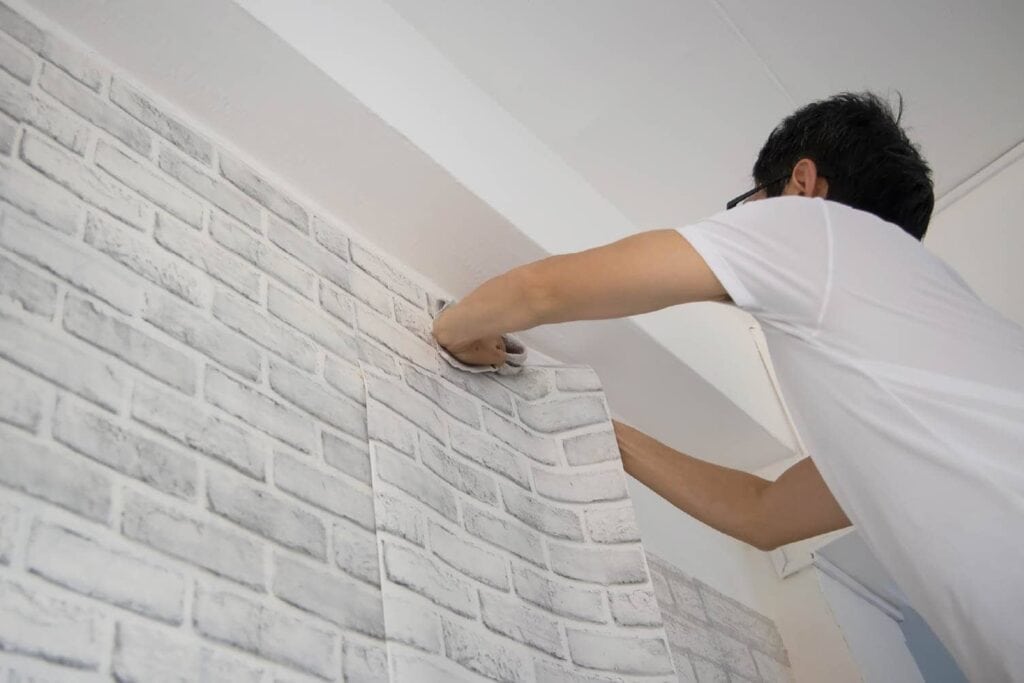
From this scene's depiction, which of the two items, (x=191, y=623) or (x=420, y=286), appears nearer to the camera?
(x=191, y=623)

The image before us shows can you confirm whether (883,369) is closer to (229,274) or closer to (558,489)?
(558,489)

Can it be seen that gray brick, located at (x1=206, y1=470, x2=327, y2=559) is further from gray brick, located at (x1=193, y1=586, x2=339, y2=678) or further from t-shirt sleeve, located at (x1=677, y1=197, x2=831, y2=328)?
t-shirt sleeve, located at (x1=677, y1=197, x2=831, y2=328)

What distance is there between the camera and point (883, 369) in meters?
1.17

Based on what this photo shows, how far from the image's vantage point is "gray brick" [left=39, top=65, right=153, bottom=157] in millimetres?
1342

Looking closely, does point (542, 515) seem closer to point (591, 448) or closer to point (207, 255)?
point (591, 448)

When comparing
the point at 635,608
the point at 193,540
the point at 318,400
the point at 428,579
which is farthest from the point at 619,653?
the point at 193,540

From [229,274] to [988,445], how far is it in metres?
1.00

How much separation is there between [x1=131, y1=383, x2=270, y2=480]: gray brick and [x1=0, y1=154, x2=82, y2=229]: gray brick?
241 mm

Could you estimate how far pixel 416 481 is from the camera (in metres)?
1.38

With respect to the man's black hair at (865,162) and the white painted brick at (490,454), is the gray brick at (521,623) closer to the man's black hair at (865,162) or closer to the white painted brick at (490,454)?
the white painted brick at (490,454)

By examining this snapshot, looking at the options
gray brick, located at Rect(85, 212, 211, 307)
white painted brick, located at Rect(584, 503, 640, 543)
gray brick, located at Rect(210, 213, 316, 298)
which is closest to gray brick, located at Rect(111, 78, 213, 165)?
gray brick, located at Rect(210, 213, 316, 298)

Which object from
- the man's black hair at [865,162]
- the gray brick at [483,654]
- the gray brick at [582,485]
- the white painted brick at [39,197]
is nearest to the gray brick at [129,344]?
the white painted brick at [39,197]

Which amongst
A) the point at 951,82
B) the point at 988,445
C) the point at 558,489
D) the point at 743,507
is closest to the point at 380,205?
the point at 558,489

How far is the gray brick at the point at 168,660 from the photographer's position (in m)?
0.88
